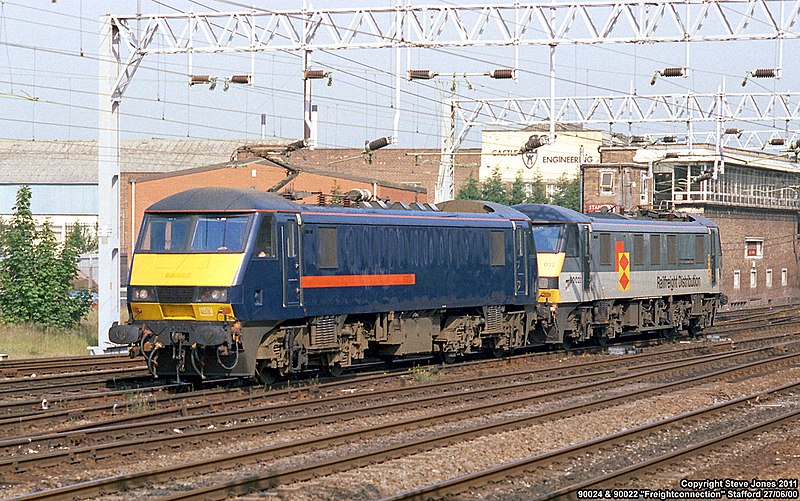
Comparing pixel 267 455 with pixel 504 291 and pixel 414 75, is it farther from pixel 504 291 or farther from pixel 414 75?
pixel 414 75

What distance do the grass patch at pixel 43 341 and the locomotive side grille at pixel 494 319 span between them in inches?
407

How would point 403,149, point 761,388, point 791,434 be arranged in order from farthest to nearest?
point 403,149 → point 761,388 → point 791,434

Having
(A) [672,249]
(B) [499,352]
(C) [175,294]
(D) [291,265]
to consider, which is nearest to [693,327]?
(A) [672,249]

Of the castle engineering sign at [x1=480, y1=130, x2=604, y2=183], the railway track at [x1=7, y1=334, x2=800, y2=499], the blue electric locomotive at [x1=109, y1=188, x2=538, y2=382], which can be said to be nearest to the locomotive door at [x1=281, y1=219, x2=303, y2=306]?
the blue electric locomotive at [x1=109, y1=188, x2=538, y2=382]

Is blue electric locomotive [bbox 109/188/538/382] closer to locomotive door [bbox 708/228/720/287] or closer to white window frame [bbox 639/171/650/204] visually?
locomotive door [bbox 708/228/720/287]

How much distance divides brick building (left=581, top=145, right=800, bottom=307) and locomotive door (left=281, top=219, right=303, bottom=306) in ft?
122

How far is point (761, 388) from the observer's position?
21578mm

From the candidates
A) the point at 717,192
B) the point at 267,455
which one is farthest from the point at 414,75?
the point at 717,192

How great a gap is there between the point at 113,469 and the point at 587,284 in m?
17.1

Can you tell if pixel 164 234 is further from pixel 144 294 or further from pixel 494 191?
pixel 494 191

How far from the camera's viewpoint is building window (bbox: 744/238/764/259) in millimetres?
65875

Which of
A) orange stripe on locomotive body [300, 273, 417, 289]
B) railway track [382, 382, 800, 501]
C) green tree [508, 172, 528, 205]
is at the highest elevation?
green tree [508, 172, 528, 205]

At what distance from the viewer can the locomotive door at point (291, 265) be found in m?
19.2

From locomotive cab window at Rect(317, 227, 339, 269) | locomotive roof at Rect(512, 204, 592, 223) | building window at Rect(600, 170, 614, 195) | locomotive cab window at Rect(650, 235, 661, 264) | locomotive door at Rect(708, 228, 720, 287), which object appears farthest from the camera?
building window at Rect(600, 170, 614, 195)
